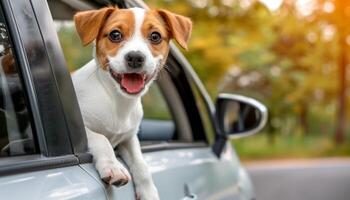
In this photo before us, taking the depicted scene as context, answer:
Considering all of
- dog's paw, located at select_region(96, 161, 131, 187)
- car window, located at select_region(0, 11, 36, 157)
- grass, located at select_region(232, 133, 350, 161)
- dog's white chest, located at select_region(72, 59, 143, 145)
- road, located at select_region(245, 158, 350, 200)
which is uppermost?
car window, located at select_region(0, 11, 36, 157)

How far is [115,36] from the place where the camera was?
275 cm

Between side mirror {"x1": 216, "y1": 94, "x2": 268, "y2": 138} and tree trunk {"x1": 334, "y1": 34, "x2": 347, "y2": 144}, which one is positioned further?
tree trunk {"x1": 334, "y1": 34, "x2": 347, "y2": 144}

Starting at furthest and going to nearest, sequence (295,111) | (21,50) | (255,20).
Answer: (295,111) → (255,20) → (21,50)

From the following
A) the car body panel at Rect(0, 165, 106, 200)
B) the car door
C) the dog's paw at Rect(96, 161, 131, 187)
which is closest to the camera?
the car body panel at Rect(0, 165, 106, 200)

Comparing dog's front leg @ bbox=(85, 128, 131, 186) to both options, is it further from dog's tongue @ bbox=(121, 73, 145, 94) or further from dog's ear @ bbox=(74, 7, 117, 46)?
dog's ear @ bbox=(74, 7, 117, 46)

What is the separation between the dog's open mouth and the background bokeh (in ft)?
27.2

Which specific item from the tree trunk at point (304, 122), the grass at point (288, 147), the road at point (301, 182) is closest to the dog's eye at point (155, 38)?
the road at point (301, 182)

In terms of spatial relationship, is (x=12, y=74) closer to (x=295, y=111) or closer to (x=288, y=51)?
(x=288, y=51)

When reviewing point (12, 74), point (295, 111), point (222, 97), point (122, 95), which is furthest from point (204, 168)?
point (295, 111)

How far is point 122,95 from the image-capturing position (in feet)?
9.07

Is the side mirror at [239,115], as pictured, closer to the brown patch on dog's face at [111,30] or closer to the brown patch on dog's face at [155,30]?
the brown patch on dog's face at [155,30]

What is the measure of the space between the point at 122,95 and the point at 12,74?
1.76ft

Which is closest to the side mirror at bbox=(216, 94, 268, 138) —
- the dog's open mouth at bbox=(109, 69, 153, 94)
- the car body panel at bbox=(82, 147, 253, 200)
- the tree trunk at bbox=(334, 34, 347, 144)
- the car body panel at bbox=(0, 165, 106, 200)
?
the car body panel at bbox=(82, 147, 253, 200)

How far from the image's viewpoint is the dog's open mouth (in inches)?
108
